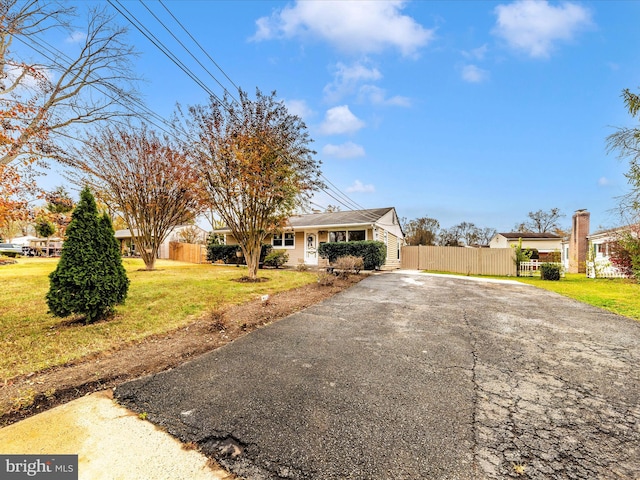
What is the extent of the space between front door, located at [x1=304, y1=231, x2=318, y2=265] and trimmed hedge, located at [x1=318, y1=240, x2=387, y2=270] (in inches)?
83.7

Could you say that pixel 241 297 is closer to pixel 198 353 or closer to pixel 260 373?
pixel 198 353

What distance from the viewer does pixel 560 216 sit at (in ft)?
142

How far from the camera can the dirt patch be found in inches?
108

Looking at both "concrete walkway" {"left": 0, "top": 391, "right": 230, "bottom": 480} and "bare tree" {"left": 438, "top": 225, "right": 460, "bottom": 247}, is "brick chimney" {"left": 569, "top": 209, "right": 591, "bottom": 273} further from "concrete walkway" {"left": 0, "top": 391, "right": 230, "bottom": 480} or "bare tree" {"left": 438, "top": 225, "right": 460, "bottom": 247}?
"concrete walkway" {"left": 0, "top": 391, "right": 230, "bottom": 480}

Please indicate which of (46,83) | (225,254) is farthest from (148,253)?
(46,83)

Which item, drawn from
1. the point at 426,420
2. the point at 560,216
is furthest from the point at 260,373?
the point at 560,216

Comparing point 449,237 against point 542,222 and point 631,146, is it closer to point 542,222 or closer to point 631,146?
point 542,222

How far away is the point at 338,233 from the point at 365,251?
3.03 meters

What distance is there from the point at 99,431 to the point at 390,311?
5539 mm

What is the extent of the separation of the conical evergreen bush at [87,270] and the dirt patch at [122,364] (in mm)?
1456

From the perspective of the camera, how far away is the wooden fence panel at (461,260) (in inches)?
742

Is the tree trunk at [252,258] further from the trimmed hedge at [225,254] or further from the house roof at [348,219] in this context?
the trimmed hedge at [225,254]

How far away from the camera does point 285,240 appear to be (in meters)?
21.4

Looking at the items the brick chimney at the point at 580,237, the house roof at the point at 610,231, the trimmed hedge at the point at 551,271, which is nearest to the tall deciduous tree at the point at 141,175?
the trimmed hedge at the point at 551,271
